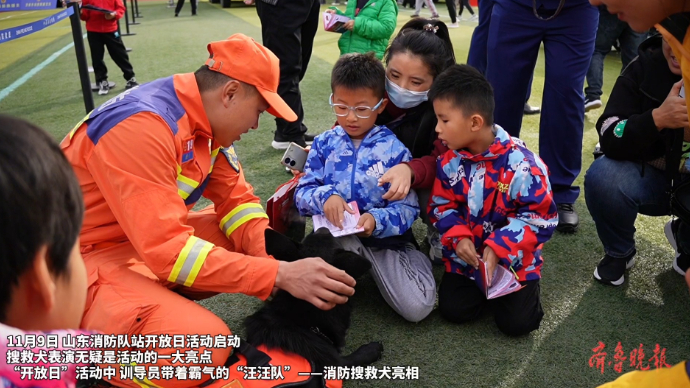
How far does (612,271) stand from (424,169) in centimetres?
103

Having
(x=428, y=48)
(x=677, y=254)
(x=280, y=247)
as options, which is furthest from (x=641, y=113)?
(x=280, y=247)

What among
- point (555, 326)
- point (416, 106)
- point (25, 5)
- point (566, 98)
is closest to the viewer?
point (555, 326)

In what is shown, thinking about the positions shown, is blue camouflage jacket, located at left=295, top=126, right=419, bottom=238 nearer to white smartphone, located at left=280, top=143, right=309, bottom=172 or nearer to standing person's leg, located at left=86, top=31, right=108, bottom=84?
white smartphone, located at left=280, top=143, right=309, bottom=172

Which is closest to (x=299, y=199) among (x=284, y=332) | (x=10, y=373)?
(x=284, y=332)

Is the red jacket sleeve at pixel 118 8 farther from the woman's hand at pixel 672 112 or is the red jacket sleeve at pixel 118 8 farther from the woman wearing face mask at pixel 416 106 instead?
the woman's hand at pixel 672 112

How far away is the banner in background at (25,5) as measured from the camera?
125 inches

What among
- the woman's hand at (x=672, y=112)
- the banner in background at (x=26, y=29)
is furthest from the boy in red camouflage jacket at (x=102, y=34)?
the woman's hand at (x=672, y=112)

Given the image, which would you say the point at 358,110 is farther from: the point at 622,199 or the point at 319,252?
the point at 622,199

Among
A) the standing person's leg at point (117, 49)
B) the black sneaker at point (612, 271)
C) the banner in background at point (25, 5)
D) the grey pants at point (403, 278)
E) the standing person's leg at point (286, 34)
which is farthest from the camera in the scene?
the standing person's leg at point (117, 49)

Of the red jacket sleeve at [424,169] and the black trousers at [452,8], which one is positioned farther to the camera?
the black trousers at [452,8]

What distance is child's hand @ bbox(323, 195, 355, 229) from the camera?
235cm

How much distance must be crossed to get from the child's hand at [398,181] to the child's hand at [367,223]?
0.11 m

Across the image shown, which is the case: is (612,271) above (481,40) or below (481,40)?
below

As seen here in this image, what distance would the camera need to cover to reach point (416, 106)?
8.80 ft
